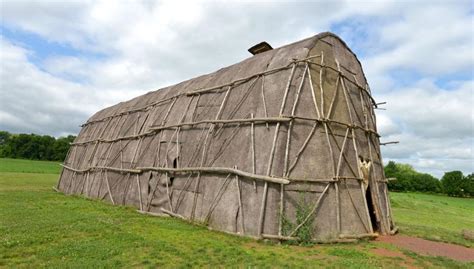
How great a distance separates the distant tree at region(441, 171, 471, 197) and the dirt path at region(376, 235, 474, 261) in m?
80.5

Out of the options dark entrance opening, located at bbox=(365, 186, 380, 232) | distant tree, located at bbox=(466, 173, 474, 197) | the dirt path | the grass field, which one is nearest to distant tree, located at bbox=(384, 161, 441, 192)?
distant tree, located at bbox=(466, 173, 474, 197)

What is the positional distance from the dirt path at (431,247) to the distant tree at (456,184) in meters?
80.5

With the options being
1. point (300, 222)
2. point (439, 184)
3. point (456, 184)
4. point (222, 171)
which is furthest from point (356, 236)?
point (439, 184)

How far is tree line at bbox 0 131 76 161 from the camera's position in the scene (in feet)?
353

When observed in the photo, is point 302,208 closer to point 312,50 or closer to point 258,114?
point 258,114

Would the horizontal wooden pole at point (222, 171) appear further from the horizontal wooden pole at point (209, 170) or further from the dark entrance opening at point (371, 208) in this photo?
the dark entrance opening at point (371, 208)

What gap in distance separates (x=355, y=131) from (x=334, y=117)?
1835mm

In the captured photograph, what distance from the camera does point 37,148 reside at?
108375 millimetres

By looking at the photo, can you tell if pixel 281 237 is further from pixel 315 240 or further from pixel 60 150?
pixel 60 150

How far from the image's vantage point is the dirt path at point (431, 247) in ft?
43.5

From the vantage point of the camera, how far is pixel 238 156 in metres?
16.9

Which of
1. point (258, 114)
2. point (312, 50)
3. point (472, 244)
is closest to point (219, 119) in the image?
point (258, 114)

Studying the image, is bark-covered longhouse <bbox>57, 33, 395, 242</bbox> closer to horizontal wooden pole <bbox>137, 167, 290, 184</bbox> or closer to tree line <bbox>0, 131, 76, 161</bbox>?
horizontal wooden pole <bbox>137, 167, 290, 184</bbox>

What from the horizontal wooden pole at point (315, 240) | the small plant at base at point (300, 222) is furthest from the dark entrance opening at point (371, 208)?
the small plant at base at point (300, 222)
